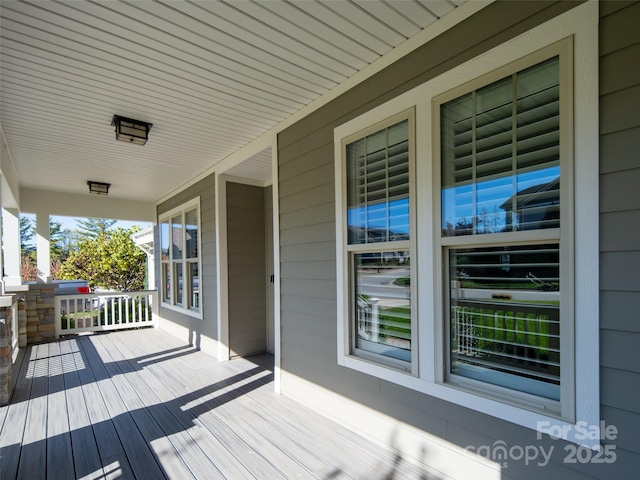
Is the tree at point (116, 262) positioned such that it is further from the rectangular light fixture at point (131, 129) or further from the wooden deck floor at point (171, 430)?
the rectangular light fixture at point (131, 129)

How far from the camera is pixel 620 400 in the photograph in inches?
54.6

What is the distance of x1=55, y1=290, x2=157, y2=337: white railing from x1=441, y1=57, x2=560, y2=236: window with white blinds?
6824 millimetres

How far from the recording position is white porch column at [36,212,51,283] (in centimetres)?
601

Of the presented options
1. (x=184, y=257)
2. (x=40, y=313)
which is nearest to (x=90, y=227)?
(x=40, y=313)

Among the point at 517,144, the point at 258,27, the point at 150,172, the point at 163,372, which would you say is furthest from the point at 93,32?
the point at 163,372

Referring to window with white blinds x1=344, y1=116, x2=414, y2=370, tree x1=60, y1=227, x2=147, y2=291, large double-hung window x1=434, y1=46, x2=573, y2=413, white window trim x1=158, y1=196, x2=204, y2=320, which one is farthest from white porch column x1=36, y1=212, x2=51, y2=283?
tree x1=60, y1=227, x2=147, y2=291

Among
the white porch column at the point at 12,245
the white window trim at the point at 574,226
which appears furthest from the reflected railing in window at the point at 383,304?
the white porch column at the point at 12,245

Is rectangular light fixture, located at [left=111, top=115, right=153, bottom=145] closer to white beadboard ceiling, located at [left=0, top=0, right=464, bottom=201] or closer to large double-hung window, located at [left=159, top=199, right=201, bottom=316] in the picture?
white beadboard ceiling, located at [left=0, top=0, right=464, bottom=201]

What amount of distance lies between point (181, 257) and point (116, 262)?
417 inches

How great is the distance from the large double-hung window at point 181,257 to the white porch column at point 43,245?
1889mm

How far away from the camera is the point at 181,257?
5879mm

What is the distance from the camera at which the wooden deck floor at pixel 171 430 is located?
218 centimetres

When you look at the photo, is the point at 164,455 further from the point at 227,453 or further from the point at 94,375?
the point at 94,375

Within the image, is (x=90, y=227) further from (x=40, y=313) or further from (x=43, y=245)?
(x=40, y=313)
